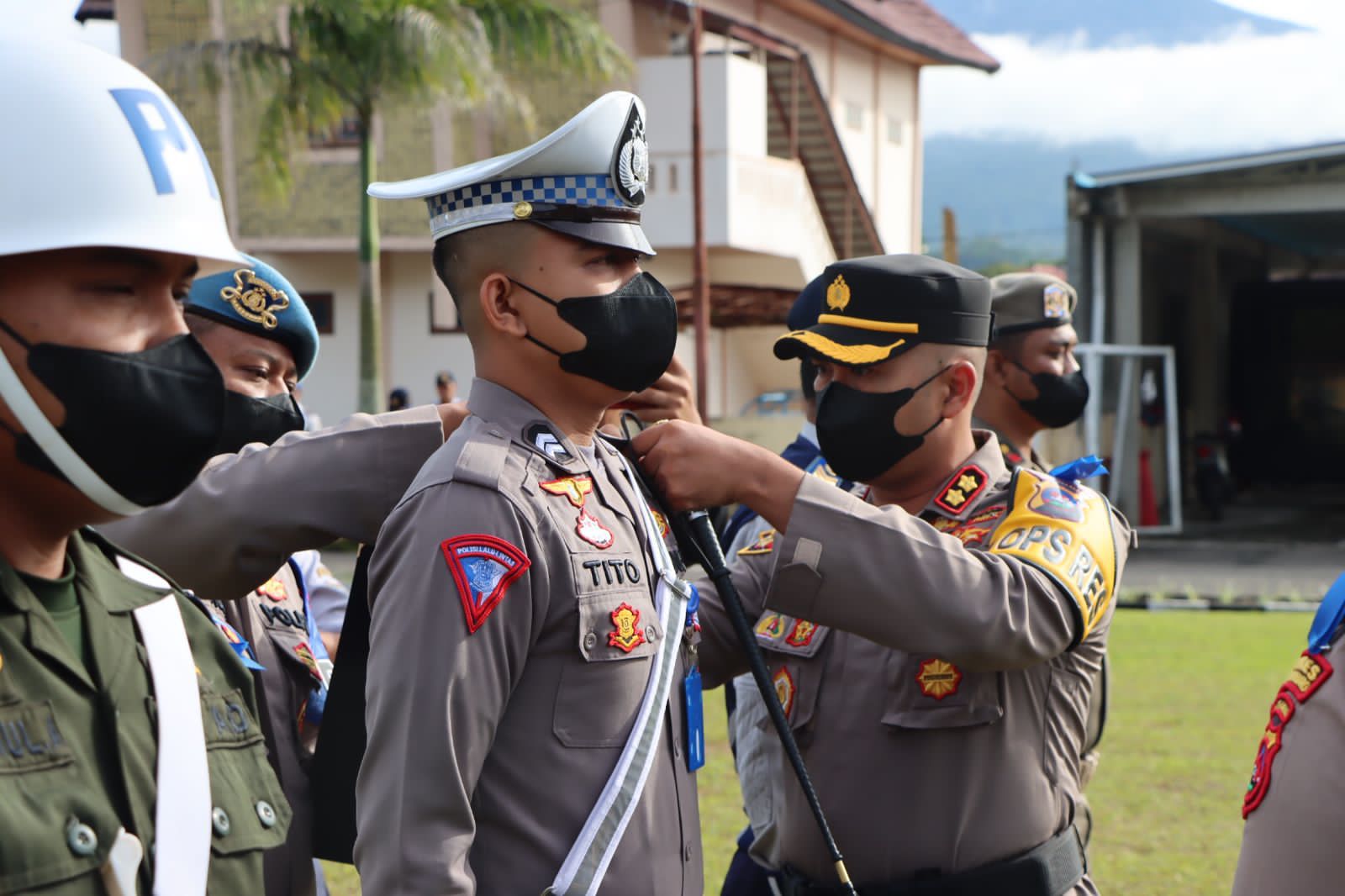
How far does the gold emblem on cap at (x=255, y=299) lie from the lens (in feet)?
9.70

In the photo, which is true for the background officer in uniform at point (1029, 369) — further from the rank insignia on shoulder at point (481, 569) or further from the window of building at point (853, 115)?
the window of building at point (853, 115)

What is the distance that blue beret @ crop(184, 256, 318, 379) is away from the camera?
9.68 feet

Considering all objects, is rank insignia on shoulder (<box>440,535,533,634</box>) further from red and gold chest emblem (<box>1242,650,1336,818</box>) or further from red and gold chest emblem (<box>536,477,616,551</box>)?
red and gold chest emblem (<box>1242,650,1336,818</box>)

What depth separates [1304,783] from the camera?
6.28 ft

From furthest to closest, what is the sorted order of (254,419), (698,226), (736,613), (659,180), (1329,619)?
1. (659,180)
2. (698,226)
3. (254,419)
4. (736,613)
5. (1329,619)

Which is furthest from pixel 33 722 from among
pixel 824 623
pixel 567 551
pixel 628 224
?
pixel 824 623

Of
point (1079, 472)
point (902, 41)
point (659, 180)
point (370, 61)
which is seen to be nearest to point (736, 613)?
point (1079, 472)

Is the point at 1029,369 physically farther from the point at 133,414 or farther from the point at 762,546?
the point at 133,414

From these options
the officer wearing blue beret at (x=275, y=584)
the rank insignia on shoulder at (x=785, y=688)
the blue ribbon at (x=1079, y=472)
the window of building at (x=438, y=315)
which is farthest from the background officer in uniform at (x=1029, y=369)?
the window of building at (x=438, y=315)

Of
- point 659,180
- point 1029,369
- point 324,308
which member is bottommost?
point 1029,369

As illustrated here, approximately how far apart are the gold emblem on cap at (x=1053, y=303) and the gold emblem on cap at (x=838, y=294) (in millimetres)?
2314

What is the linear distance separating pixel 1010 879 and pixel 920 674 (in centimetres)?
41

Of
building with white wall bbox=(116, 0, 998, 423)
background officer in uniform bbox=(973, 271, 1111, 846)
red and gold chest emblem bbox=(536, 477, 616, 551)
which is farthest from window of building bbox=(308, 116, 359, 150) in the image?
red and gold chest emblem bbox=(536, 477, 616, 551)

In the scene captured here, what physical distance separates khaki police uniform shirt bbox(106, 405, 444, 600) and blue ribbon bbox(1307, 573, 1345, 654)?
141 cm
